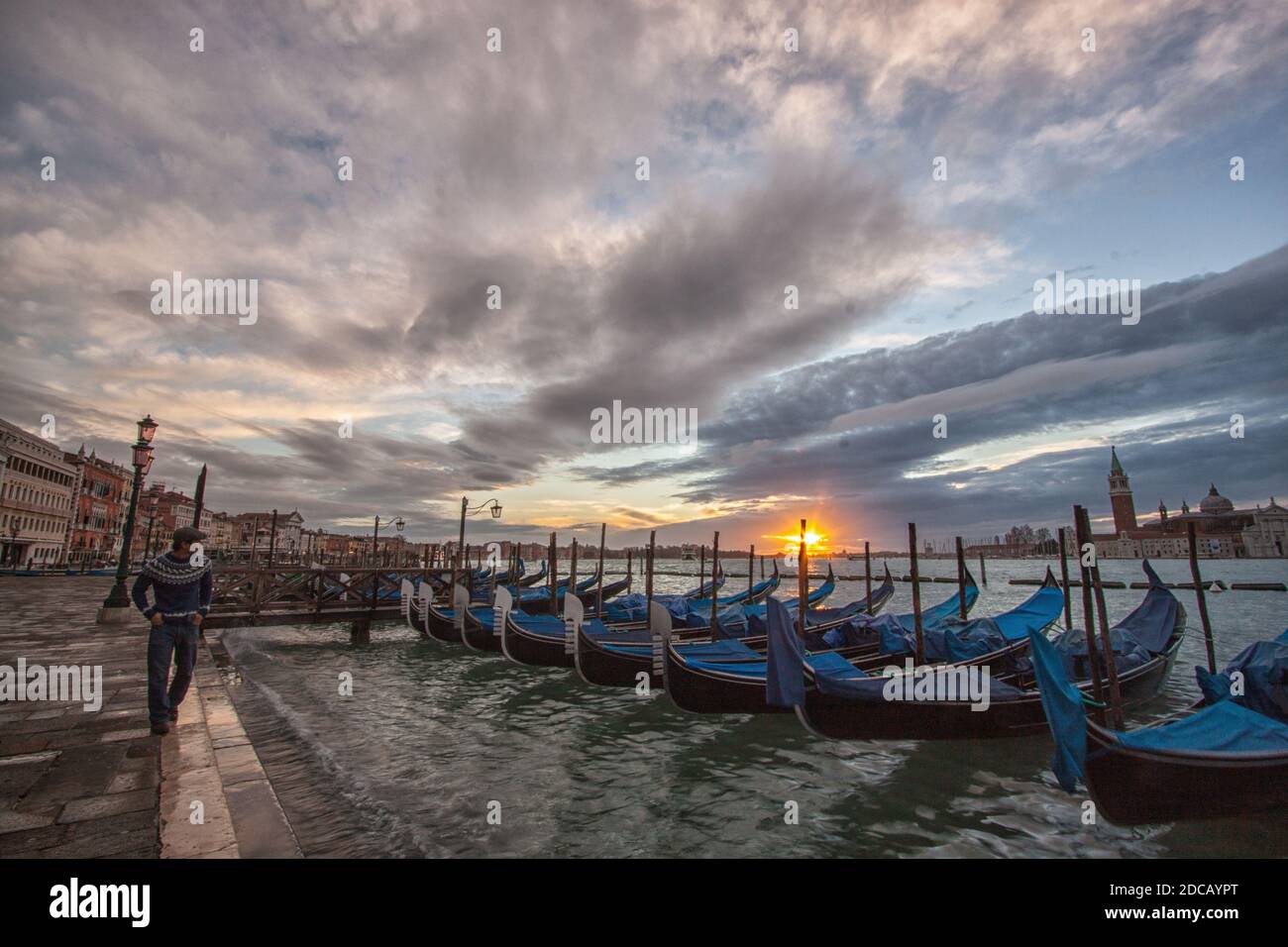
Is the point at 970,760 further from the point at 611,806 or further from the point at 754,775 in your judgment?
the point at 611,806

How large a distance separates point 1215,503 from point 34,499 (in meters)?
199

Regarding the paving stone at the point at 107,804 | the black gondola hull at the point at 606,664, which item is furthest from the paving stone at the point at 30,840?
the black gondola hull at the point at 606,664

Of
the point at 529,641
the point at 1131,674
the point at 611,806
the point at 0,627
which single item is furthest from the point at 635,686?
the point at 0,627

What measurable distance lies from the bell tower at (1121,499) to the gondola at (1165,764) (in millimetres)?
144690

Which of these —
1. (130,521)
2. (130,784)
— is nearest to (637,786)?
(130,784)

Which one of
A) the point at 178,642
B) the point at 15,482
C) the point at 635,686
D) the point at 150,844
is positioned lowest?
→ the point at 635,686

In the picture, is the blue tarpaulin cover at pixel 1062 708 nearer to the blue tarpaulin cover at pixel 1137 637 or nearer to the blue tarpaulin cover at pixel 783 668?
the blue tarpaulin cover at pixel 783 668

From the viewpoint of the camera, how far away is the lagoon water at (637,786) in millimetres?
5066

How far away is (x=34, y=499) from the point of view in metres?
39.9

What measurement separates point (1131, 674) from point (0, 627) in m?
21.2

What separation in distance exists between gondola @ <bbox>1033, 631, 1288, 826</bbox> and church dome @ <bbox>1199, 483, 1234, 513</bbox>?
585 feet

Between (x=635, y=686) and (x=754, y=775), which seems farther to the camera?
(x=635, y=686)

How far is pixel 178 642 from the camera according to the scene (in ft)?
16.2

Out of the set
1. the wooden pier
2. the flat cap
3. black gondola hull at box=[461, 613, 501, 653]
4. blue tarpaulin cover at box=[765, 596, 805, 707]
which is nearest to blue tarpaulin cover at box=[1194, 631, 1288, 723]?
blue tarpaulin cover at box=[765, 596, 805, 707]
